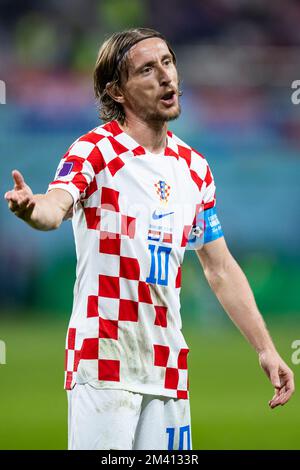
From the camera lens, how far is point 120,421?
4.14m

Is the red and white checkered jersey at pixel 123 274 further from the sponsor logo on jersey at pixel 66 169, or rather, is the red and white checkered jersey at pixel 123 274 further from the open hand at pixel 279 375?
the open hand at pixel 279 375

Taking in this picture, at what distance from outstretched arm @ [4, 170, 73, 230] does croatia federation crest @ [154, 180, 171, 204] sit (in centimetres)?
53

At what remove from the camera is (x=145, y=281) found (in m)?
4.29

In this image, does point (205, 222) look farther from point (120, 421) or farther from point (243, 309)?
point (120, 421)

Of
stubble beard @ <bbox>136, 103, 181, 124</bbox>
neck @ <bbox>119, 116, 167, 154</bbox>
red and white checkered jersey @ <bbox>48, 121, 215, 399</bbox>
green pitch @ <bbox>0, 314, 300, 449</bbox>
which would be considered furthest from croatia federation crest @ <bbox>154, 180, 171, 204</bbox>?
green pitch @ <bbox>0, 314, 300, 449</bbox>

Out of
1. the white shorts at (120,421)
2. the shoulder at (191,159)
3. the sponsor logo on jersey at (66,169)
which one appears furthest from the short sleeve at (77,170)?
the white shorts at (120,421)

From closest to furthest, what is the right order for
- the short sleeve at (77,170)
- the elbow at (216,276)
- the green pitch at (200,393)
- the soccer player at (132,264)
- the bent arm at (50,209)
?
the bent arm at (50,209) → the short sleeve at (77,170) → the soccer player at (132,264) → the elbow at (216,276) → the green pitch at (200,393)

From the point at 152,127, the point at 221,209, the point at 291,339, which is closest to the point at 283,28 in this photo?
the point at 221,209

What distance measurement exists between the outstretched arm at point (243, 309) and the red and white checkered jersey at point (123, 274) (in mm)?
373

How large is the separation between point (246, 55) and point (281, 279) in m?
4.23

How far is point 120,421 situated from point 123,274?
1.98ft

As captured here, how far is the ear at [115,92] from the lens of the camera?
4.66 metres

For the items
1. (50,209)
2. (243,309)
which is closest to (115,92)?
(50,209)

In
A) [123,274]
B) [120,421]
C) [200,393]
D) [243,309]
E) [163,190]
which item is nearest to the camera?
[120,421]
